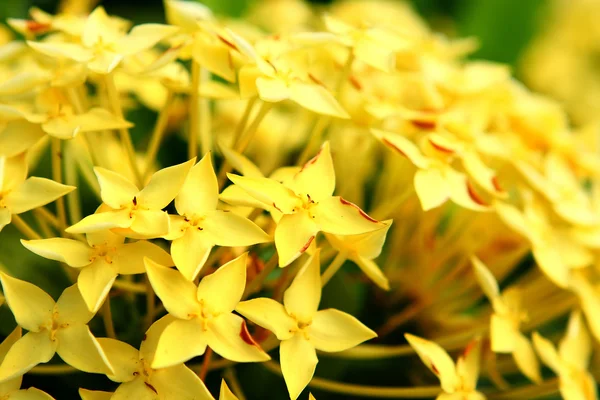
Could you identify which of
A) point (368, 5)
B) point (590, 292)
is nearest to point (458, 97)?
point (590, 292)

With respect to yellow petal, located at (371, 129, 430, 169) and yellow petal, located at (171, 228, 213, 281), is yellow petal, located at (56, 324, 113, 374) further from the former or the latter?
yellow petal, located at (371, 129, 430, 169)

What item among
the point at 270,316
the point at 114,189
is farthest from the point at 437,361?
the point at 114,189

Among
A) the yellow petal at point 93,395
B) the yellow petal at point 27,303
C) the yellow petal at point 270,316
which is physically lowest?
the yellow petal at point 93,395

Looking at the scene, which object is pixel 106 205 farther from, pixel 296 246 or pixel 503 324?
pixel 503 324

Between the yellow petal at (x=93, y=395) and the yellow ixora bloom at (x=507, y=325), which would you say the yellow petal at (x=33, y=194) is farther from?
the yellow ixora bloom at (x=507, y=325)

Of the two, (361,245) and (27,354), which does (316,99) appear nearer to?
(361,245)

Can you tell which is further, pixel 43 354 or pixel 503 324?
pixel 503 324

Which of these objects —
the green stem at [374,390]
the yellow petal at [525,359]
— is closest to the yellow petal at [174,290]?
the green stem at [374,390]
